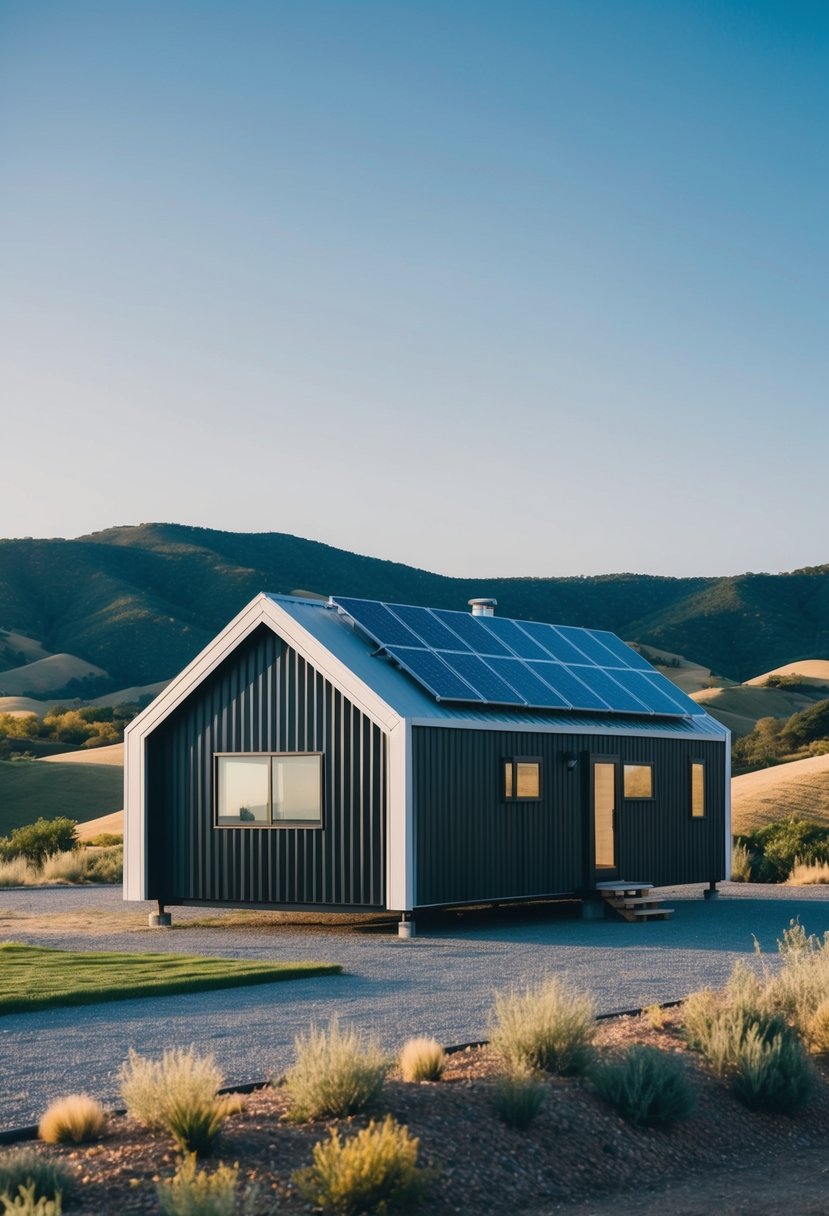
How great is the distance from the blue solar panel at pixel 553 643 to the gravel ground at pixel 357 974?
4.40 m

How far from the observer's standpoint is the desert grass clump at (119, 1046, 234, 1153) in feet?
25.8

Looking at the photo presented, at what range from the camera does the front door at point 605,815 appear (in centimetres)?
2366

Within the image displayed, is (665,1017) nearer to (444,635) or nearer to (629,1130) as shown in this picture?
(629,1130)

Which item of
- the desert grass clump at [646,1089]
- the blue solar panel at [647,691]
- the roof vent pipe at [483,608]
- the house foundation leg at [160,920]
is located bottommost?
the house foundation leg at [160,920]

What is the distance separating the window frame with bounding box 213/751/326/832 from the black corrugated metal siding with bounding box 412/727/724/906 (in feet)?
4.90

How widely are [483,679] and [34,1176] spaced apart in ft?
50.9

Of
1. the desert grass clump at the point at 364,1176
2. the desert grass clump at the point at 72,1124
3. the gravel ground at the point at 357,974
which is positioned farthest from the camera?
the gravel ground at the point at 357,974

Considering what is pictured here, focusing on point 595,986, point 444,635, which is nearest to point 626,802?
point 444,635

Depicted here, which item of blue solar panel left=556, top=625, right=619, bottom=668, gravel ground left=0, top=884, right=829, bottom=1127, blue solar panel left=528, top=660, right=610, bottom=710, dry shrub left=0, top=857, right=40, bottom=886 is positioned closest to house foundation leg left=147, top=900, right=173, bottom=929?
gravel ground left=0, top=884, right=829, bottom=1127

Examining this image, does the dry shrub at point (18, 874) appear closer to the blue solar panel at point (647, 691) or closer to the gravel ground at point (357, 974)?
the gravel ground at point (357, 974)

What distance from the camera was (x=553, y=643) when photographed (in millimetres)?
26281

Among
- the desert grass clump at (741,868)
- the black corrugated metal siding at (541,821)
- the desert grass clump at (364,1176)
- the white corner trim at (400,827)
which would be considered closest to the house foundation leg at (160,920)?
the white corner trim at (400,827)

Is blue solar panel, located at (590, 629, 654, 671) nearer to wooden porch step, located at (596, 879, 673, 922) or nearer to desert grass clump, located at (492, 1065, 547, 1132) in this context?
wooden porch step, located at (596, 879, 673, 922)

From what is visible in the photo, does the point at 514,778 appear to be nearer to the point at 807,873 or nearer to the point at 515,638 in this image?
the point at 515,638
